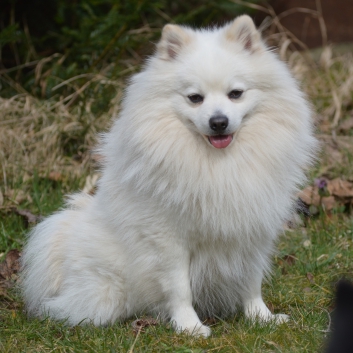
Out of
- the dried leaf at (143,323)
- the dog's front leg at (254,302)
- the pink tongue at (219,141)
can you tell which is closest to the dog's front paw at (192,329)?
the dried leaf at (143,323)

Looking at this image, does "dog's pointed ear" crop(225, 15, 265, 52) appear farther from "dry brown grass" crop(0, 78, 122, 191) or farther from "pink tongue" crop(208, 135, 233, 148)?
"dry brown grass" crop(0, 78, 122, 191)

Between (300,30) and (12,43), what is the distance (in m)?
4.01

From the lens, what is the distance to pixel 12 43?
7559 millimetres

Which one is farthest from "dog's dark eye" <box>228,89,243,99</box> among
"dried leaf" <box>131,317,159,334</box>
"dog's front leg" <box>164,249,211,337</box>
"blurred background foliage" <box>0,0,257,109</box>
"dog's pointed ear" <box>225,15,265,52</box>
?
"blurred background foliage" <box>0,0,257,109</box>

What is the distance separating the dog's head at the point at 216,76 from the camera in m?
3.57

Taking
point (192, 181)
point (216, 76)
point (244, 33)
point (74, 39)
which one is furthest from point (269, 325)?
point (74, 39)

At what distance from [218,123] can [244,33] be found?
0.59 m

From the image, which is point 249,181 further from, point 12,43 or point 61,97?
point 12,43

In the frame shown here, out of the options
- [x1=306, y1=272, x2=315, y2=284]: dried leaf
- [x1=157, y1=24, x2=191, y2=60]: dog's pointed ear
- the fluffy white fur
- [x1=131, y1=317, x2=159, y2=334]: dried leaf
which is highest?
[x1=157, y1=24, x2=191, y2=60]: dog's pointed ear

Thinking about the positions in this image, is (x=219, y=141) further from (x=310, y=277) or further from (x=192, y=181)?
(x=310, y=277)

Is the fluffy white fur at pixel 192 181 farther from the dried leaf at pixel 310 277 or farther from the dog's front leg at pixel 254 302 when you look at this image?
the dried leaf at pixel 310 277

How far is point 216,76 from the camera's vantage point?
11.7 feet

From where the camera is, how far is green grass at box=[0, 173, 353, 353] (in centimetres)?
345

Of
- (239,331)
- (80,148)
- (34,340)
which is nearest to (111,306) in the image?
(34,340)
